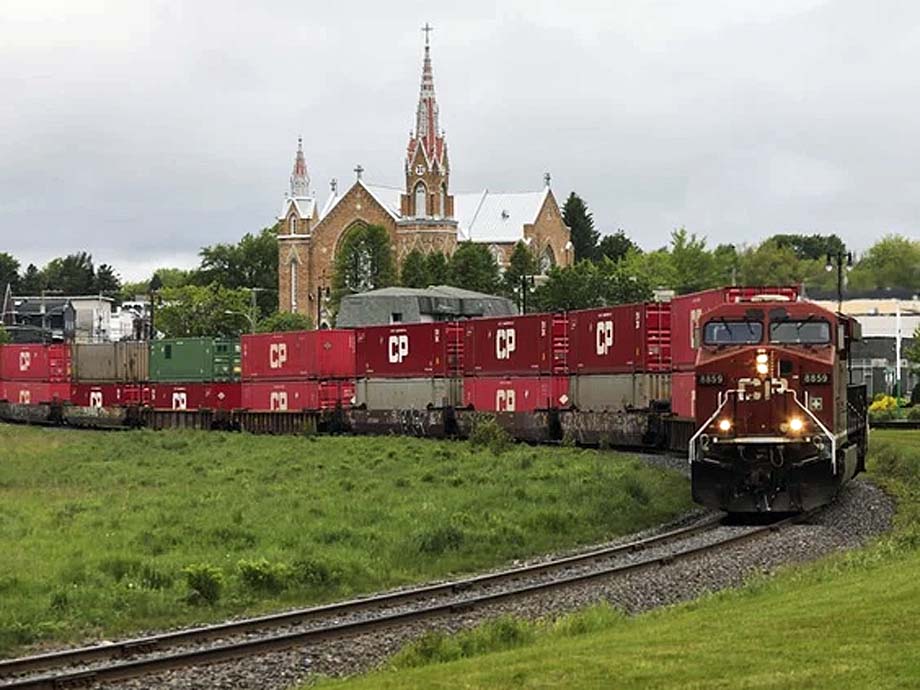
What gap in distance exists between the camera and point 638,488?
3297 centimetres

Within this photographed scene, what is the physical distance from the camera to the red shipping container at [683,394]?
35688 millimetres

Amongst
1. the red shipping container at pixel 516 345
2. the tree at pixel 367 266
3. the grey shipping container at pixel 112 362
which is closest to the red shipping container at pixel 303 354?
the red shipping container at pixel 516 345

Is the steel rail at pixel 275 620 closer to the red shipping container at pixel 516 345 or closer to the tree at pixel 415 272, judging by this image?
the red shipping container at pixel 516 345

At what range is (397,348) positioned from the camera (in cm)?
5691

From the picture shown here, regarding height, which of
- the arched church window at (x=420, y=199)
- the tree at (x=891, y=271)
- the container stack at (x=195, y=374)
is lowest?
the container stack at (x=195, y=374)

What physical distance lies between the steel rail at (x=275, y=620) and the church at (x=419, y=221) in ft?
440

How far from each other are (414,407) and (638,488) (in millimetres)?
23731

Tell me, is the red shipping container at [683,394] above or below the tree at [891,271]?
below

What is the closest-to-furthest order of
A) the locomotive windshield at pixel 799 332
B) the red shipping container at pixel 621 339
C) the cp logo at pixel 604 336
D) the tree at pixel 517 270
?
the locomotive windshield at pixel 799 332
the red shipping container at pixel 621 339
the cp logo at pixel 604 336
the tree at pixel 517 270

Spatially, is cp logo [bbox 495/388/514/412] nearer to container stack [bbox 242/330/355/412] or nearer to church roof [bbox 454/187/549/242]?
container stack [bbox 242/330/355/412]

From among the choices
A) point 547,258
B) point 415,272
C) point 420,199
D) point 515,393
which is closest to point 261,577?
point 515,393

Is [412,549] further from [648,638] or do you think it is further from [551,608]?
[648,638]

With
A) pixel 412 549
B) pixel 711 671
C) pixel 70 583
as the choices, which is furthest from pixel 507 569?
pixel 711 671

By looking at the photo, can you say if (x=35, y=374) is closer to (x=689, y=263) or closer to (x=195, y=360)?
(x=195, y=360)
